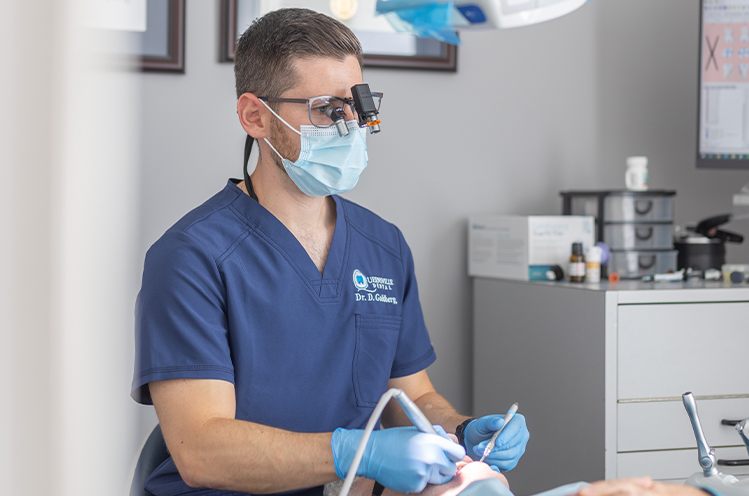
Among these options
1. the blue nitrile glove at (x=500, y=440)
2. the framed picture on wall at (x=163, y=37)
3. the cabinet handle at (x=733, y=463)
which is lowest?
the cabinet handle at (x=733, y=463)

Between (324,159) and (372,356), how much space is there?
0.31 meters

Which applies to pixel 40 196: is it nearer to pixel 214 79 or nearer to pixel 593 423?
pixel 593 423

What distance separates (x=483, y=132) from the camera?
2.26 m

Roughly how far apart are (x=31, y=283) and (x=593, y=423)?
154 centimetres

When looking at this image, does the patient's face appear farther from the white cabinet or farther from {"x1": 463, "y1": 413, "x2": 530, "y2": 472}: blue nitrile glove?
the white cabinet

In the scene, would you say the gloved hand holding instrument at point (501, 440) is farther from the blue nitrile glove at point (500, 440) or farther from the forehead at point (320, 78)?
the forehead at point (320, 78)

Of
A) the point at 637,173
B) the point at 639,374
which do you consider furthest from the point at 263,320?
the point at 637,173

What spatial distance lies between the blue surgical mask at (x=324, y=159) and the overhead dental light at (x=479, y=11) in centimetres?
19

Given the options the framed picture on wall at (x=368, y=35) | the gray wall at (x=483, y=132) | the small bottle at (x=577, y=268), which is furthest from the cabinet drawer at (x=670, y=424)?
the framed picture on wall at (x=368, y=35)

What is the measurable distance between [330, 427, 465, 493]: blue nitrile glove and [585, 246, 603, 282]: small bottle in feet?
3.20

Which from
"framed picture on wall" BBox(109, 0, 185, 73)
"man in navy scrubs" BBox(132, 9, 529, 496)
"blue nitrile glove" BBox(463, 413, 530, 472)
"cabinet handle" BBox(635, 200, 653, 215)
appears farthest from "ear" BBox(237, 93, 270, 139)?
"cabinet handle" BBox(635, 200, 653, 215)

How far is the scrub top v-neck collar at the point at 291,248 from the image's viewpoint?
4.52 feet

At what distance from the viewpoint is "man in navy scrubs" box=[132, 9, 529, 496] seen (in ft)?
3.84

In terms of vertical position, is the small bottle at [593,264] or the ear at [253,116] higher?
the ear at [253,116]
